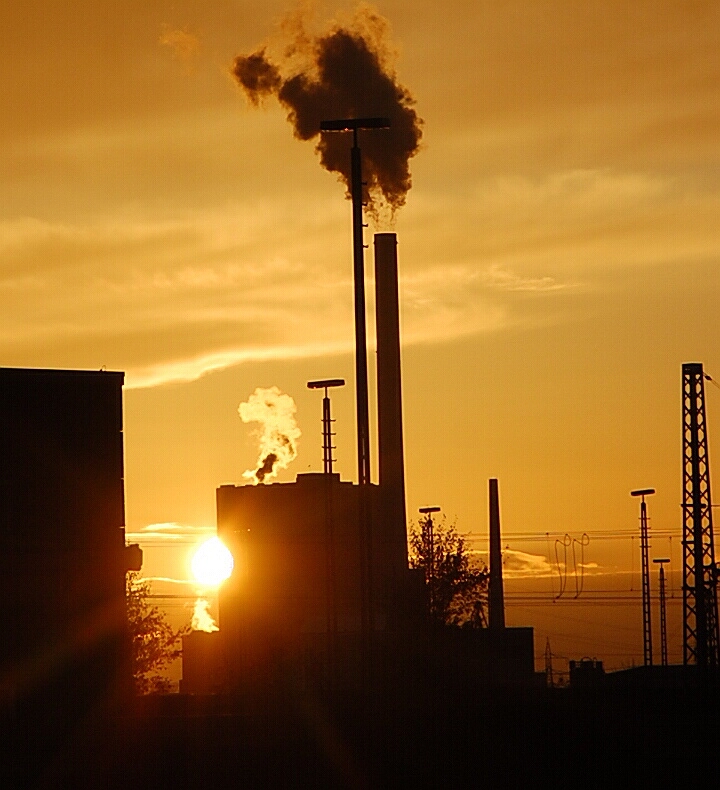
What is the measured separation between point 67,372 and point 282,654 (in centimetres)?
2765

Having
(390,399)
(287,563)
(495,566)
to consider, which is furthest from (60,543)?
(495,566)

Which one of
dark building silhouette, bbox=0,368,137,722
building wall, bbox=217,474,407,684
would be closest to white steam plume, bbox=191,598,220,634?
building wall, bbox=217,474,407,684

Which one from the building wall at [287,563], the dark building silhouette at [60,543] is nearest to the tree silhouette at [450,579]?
the building wall at [287,563]

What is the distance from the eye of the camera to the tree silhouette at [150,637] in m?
66.4

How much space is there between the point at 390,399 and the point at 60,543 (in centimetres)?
2915

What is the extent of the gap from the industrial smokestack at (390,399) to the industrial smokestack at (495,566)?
10.4 meters

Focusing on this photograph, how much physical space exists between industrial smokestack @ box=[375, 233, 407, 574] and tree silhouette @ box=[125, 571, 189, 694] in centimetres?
1079

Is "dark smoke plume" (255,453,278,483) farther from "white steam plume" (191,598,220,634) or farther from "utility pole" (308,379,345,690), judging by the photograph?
"utility pole" (308,379,345,690)

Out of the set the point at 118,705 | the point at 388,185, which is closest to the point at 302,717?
the point at 118,705

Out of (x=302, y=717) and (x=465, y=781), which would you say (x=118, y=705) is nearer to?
(x=302, y=717)

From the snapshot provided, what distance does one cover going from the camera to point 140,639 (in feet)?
221

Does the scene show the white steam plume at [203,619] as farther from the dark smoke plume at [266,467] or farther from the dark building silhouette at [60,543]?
the dark building silhouette at [60,543]

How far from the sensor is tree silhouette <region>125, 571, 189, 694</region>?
66.4 metres

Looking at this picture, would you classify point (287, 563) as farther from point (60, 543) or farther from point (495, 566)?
point (60, 543)
